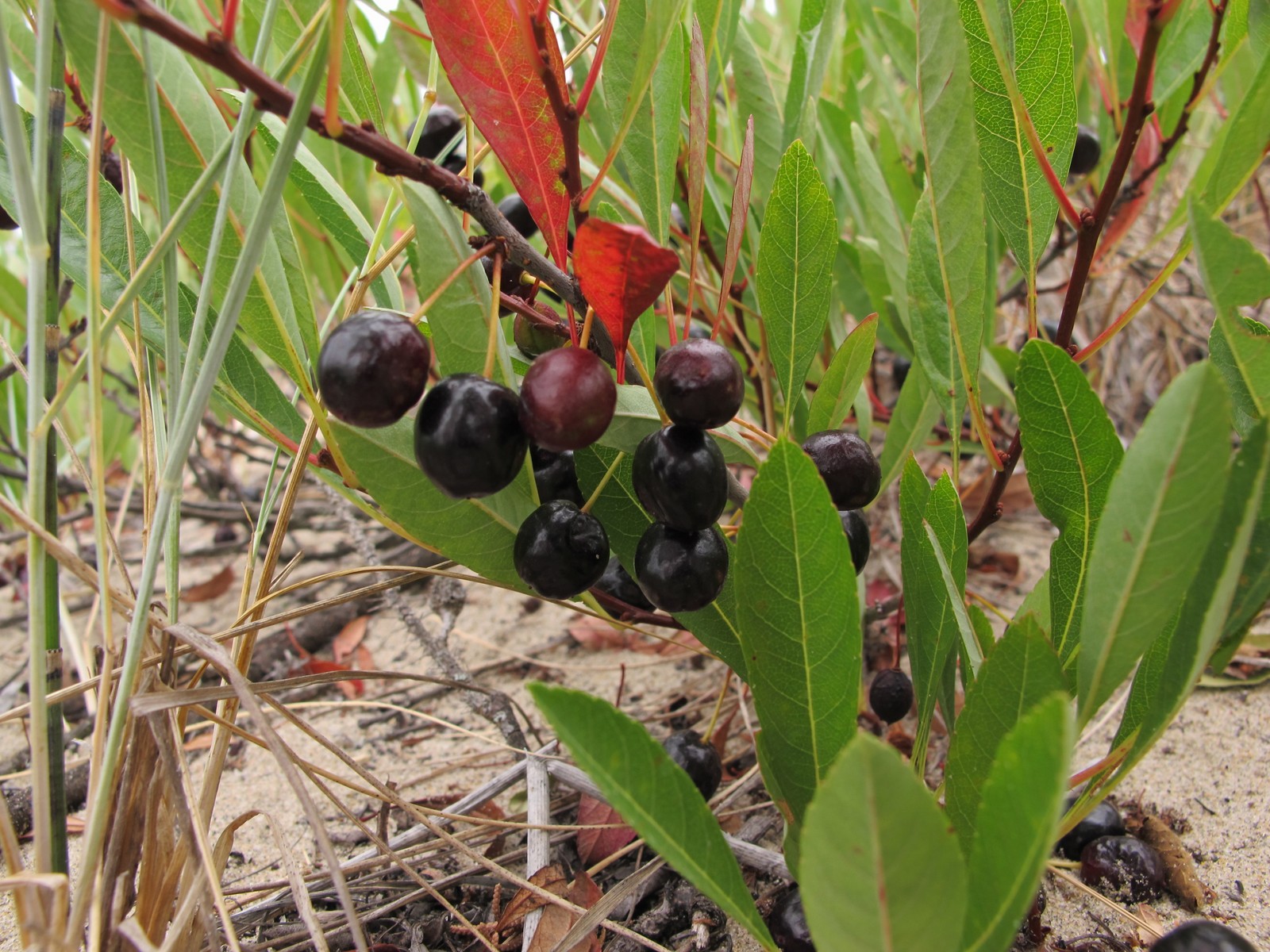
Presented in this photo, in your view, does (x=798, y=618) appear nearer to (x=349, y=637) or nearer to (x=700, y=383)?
(x=700, y=383)

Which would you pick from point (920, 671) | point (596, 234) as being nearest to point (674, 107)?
point (596, 234)

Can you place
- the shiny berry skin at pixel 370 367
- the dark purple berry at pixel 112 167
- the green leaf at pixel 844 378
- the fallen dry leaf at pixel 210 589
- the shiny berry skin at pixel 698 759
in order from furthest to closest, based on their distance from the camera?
the fallen dry leaf at pixel 210 589 → the dark purple berry at pixel 112 167 → the shiny berry skin at pixel 698 759 → the green leaf at pixel 844 378 → the shiny berry skin at pixel 370 367

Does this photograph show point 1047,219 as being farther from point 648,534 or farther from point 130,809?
point 130,809

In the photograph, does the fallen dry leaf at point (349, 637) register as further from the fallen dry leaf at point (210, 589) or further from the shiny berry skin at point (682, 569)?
the shiny berry skin at point (682, 569)

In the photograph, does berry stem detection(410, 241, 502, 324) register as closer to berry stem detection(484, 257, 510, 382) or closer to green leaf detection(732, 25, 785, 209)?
berry stem detection(484, 257, 510, 382)

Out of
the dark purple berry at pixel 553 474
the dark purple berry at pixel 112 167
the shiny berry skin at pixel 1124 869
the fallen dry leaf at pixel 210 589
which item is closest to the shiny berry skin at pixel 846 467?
the dark purple berry at pixel 553 474

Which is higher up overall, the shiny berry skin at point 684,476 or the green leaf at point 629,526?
the shiny berry skin at point 684,476
